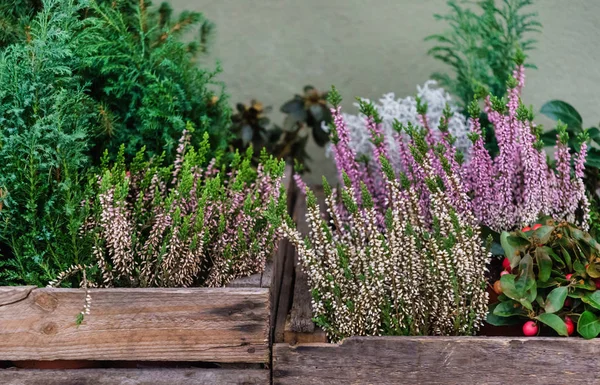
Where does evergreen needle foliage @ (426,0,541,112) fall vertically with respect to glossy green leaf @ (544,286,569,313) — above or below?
above

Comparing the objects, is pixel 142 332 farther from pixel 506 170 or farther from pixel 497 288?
pixel 506 170

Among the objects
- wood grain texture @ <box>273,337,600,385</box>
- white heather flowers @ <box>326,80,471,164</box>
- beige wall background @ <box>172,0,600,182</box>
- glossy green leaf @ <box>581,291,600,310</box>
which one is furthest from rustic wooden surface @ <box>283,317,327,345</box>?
beige wall background @ <box>172,0,600,182</box>

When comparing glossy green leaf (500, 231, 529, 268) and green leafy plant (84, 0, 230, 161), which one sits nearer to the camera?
glossy green leaf (500, 231, 529, 268)

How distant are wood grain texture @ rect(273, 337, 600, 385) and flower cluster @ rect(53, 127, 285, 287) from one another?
0.95 ft

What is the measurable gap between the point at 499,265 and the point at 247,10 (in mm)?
1503

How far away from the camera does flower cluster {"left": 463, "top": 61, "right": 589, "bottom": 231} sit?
1.68 m

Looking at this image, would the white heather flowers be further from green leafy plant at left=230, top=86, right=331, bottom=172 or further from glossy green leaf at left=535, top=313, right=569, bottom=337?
glossy green leaf at left=535, top=313, right=569, bottom=337

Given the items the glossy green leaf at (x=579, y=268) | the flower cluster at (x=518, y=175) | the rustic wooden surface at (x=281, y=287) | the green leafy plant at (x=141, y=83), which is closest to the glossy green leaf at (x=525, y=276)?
the glossy green leaf at (x=579, y=268)

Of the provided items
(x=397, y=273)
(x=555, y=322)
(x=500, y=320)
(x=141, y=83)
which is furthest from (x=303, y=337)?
(x=141, y=83)

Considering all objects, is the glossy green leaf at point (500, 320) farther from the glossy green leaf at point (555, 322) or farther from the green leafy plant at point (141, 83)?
the green leafy plant at point (141, 83)

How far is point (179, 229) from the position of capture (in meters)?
1.63

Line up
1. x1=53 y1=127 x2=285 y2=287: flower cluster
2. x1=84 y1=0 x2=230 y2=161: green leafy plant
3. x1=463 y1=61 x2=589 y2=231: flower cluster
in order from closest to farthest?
x1=53 y1=127 x2=285 y2=287: flower cluster → x1=463 y1=61 x2=589 y2=231: flower cluster → x1=84 y1=0 x2=230 y2=161: green leafy plant

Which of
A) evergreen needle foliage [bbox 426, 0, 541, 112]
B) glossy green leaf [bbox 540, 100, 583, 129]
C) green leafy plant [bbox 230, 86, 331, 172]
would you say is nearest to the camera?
glossy green leaf [bbox 540, 100, 583, 129]

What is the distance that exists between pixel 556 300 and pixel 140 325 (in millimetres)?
980
